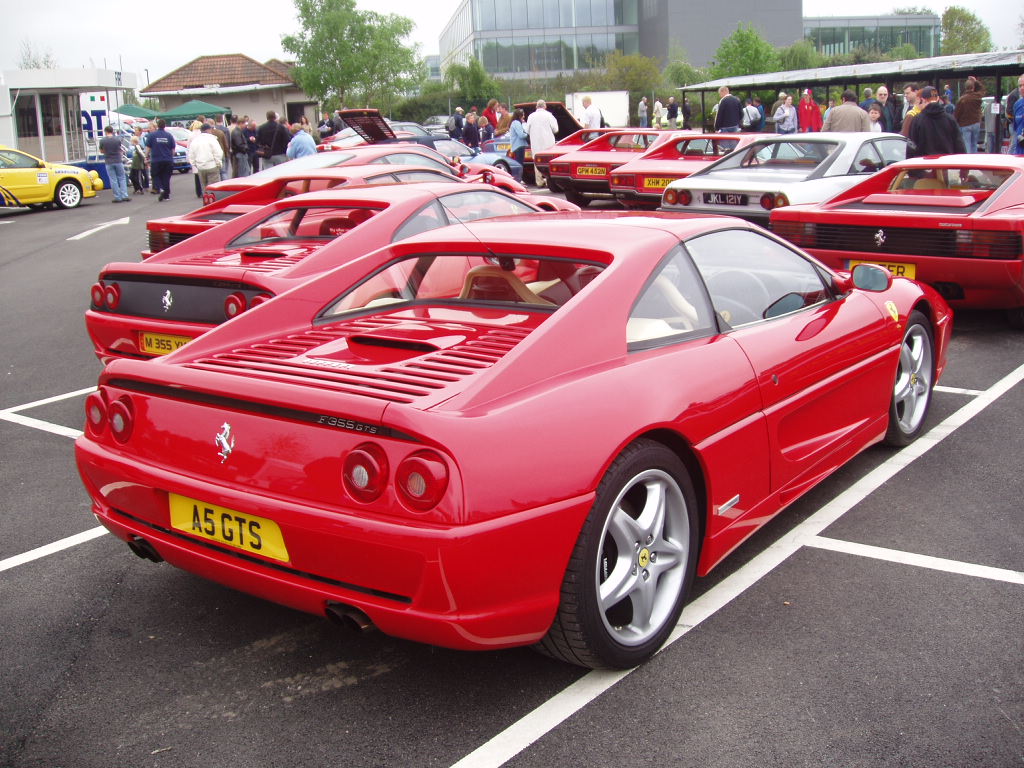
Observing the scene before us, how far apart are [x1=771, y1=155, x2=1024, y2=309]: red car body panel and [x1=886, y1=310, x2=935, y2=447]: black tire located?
2237mm

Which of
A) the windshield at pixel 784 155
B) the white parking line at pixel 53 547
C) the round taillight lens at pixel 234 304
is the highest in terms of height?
the windshield at pixel 784 155

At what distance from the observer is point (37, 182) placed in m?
22.0

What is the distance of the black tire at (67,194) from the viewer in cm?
2259

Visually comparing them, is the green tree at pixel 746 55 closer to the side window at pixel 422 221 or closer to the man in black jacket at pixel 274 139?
the man in black jacket at pixel 274 139

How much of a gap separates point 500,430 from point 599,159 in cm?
1394

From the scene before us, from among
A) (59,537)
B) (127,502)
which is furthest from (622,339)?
(59,537)

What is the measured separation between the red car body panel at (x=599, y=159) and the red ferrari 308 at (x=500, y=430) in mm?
11962

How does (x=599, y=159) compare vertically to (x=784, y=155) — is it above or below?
above

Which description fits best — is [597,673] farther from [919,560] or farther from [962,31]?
[962,31]

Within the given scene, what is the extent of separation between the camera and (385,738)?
2.80 meters

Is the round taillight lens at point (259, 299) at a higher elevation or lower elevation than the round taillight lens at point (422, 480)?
higher

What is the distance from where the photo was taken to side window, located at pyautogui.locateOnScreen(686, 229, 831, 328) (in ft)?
12.4

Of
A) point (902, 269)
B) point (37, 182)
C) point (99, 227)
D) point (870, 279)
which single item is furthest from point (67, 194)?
point (870, 279)

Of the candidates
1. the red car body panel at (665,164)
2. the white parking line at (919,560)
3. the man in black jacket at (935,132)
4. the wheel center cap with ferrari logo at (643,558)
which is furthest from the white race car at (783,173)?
the wheel center cap with ferrari logo at (643,558)
